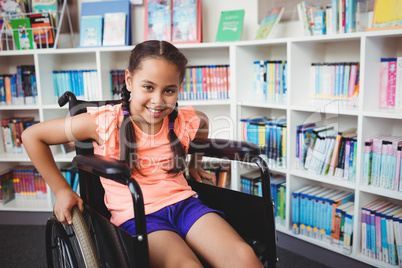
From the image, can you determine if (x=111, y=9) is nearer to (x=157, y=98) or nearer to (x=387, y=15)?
(x=157, y=98)

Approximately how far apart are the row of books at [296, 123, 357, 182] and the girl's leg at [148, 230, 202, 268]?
46.1 inches

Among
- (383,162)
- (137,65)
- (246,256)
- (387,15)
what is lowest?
(246,256)

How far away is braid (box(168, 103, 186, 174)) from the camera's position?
4.58ft

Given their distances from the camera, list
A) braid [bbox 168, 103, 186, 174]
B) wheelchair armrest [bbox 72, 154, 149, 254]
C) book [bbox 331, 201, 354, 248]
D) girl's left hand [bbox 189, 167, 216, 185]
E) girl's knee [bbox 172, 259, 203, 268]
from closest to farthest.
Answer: wheelchair armrest [bbox 72, 154, 149, 254]
girl's knee [bbox 172, 259, 203, 268]
braid [bbox 168, 103, 186, 174]
girl's left hand [bbox 189, 167, 216, 185]
book [bbox 331, 201, 354, 248]

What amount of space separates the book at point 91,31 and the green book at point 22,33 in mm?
341

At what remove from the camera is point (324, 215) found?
6.75 ft

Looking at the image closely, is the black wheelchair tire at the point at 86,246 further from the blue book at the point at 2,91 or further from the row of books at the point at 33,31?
the blue book at the point at 2,91

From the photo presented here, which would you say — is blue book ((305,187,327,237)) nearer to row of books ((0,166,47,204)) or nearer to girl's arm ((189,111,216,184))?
girl's arm ((189,111,216,184))

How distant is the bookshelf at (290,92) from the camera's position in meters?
1.81

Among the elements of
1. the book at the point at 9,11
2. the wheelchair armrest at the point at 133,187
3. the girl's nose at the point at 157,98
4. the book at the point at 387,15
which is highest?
the book at the point at 9,11

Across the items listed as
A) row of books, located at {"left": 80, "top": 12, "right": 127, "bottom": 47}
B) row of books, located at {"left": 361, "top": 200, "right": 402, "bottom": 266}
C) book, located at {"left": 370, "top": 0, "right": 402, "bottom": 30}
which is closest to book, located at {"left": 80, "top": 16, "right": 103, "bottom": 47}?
row of books, located at {"left": 80, "top": 12, "right": 127, "bottom": 47}

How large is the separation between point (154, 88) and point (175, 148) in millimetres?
258

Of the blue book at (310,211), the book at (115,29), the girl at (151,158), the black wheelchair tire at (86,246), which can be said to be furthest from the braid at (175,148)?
the book at (115,29)

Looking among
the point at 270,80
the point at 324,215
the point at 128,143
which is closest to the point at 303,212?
the point at 324,215
